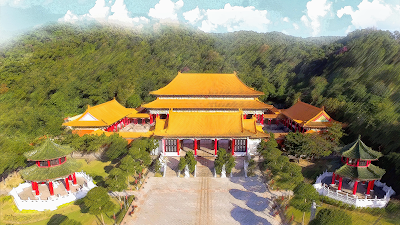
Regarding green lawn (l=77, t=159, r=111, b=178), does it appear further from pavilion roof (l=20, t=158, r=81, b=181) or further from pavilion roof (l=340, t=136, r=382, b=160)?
pavilion roof (l=340, t=136, r=382, b=160)

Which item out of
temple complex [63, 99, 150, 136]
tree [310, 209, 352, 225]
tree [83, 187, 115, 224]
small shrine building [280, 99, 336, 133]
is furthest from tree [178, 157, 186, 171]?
small shrine building [280, 99, 336, 133]

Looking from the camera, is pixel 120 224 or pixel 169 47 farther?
pixel 169 47

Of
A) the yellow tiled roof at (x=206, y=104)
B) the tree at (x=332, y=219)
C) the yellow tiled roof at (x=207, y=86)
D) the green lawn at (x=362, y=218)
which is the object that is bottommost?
the green lawn at (x=362, y=218)

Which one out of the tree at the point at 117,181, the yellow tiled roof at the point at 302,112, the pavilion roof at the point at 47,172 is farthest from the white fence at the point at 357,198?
the pavilion roof at the point at 47,172

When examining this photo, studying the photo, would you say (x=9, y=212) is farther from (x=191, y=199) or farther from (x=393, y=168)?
(x=393, y=168)

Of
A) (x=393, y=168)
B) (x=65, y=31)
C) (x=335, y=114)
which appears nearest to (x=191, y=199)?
(x=393, y=168)

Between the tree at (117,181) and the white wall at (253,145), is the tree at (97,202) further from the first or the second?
the white wall at (253,145)

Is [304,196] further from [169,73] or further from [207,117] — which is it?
[169,73]
